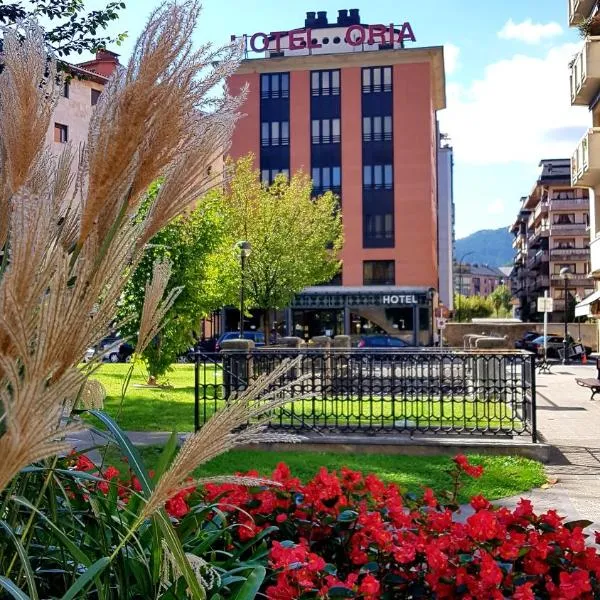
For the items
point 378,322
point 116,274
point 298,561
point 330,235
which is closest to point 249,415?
point 116,274

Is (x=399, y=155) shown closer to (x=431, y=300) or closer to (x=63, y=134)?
(x=431, y=300)

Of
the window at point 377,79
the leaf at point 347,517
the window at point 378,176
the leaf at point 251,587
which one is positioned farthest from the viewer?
the window at point 377,79

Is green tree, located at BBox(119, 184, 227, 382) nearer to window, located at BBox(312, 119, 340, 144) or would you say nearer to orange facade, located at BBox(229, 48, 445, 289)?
orange facade, located at BBox(229, 48, 445, 289)

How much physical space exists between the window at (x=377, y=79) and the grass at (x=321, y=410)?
38.6 metres

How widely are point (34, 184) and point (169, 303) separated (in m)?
0.52

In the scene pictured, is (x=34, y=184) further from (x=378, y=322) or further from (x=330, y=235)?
(x=378, y=322)

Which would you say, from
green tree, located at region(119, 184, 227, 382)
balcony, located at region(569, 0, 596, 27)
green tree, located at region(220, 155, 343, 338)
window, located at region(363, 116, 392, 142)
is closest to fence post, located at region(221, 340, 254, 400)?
green tree, located at region(119, 184, 227, 382)

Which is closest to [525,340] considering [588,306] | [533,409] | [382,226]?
[382,226]

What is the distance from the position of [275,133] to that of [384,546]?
53.2 metres

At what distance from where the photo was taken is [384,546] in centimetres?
284

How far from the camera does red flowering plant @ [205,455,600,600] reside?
252 centimetres

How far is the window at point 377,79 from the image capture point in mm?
53094

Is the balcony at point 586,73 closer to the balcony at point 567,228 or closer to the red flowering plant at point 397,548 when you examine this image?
the red flowering plant at point 397,548

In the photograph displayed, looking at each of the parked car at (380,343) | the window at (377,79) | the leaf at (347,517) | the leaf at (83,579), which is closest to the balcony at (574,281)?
the window at (377,79)
